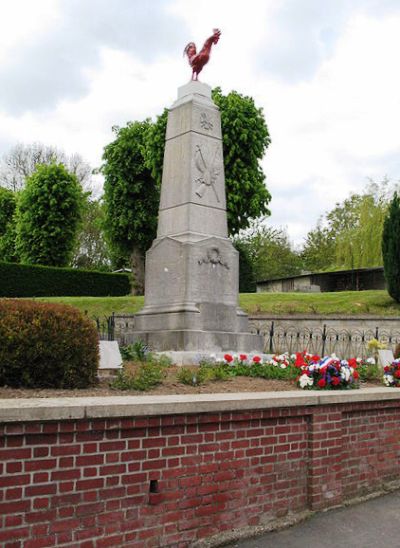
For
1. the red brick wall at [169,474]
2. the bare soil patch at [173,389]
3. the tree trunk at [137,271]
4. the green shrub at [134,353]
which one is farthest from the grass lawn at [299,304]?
the red brick wall at [169,474]

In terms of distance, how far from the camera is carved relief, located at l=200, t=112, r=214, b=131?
430 inches

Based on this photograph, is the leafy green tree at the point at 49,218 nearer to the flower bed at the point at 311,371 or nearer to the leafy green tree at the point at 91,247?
the leafy green tree at the point at 91,247

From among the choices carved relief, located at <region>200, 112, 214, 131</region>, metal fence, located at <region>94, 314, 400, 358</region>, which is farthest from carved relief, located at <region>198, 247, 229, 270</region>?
metal fence, located at <region>94, 314, 400, 358</region>

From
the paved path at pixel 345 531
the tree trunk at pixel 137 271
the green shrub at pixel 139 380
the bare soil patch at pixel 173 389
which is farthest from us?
the tree trunk at pixel 137 271

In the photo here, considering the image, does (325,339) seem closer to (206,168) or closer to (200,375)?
(206,168)

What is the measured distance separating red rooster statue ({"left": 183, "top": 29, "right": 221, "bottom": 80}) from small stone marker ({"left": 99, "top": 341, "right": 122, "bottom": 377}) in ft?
23.5

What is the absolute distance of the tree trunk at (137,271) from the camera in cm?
3139

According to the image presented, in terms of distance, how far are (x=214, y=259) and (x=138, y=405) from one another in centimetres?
640

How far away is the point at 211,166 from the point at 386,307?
11773 mm

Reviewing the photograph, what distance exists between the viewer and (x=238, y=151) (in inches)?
1176

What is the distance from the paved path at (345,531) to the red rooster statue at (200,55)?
29.2 feet

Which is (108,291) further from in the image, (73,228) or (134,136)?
(134,136)

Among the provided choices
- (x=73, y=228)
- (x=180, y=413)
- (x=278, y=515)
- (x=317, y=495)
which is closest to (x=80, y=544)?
(x=180, y=413)

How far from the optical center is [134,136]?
34.0 m
